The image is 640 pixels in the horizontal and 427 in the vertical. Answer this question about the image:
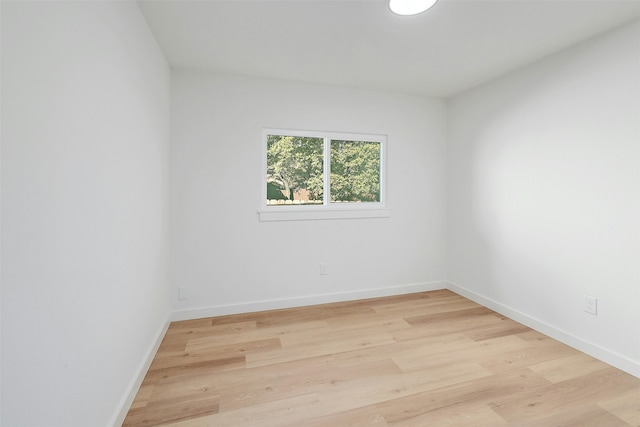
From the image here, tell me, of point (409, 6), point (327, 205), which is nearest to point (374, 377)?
point (327, 205)

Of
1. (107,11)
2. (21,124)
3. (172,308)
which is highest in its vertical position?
(107,11)

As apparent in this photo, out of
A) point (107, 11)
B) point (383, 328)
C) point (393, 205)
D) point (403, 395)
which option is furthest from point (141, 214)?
point (393, 205)

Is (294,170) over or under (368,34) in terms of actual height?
under

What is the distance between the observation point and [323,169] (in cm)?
→ 327

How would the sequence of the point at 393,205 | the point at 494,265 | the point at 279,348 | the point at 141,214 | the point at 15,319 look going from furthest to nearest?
the point at 393,205
the point at 494,265
the point at 279,348
the point at 141,214
the point at 15,319

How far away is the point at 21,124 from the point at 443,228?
3828mm

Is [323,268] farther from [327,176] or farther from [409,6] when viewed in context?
[409,6]

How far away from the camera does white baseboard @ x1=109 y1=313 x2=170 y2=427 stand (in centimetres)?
150

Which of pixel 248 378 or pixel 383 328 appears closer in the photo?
pixel 248 378

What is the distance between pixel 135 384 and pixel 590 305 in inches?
131

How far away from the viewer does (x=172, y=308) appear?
2.79 m

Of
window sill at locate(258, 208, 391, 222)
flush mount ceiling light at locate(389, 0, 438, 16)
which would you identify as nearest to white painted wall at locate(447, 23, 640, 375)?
window sill at locate(258, 208, 391, 222)

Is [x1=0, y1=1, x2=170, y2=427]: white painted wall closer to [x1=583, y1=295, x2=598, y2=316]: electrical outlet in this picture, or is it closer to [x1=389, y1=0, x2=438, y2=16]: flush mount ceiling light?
[x1=389, y1=0, x2=438, y2=16]: flush mount ceiling light

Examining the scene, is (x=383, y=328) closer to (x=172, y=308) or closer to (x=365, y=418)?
(x=365, y=418)
